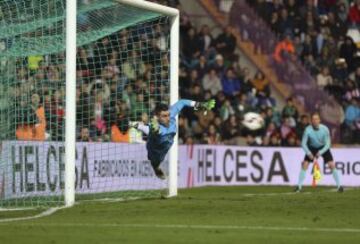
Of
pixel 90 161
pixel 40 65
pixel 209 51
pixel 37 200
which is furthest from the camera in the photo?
pixel 209 51

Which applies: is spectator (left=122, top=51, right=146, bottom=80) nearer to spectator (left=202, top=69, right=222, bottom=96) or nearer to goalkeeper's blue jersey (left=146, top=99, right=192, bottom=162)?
goalkeeper's blue jersey (left=146, top=99, right=192, bottom=162)

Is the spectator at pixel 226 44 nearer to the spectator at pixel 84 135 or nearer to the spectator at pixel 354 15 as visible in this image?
the spectator at pixel 354 15

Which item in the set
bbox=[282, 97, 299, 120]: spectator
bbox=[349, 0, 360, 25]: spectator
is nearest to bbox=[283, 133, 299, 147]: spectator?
bbox=[282, 97, 299, 120]: spectator

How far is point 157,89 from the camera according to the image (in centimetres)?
2439

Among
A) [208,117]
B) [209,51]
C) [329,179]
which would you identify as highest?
[209,51]

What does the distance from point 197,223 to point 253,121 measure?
16200mm

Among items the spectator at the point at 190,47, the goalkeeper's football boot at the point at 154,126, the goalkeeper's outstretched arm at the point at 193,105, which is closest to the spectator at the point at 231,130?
the spectator at the point at 190,47

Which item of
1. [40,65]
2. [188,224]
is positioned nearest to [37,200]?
[40,65]

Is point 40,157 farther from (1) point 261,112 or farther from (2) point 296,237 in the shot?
(1) point 261,112

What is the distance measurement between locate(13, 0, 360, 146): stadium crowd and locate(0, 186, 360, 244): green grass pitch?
2804 millimetres

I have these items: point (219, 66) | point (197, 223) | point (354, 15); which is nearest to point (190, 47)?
point (219, 66)

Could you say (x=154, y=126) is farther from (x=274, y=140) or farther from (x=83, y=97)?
(x=274, y=140)

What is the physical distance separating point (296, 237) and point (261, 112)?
18.4 meters

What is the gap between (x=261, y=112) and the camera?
29.4 m
